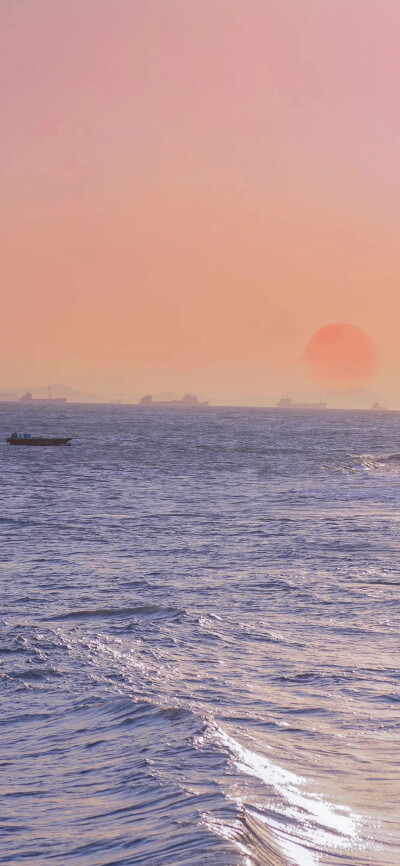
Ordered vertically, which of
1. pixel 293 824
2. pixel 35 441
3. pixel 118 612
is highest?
pixel 35 441

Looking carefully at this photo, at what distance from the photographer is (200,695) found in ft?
51.2

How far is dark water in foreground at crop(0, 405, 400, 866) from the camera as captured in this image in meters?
10.4

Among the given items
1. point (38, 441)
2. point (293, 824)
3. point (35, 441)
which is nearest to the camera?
point (293, 824)

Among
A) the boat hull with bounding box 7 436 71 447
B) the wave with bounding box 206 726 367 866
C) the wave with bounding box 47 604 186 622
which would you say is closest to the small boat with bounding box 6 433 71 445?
the boat hull with bounding box 7 436 71 447

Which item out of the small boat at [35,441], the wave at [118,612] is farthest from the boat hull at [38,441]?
the wave at [118,612]

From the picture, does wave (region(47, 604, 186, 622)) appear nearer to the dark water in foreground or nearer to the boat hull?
the dark water in foreground

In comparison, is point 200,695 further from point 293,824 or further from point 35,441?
point 35,441

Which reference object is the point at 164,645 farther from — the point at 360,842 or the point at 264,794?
the point at 360,842

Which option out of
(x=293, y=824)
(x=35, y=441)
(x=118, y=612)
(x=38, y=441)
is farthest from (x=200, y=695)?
(x=35, y=441)

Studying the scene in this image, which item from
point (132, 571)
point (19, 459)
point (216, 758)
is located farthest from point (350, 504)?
point (19, 459)

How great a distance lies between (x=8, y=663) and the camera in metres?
17.8

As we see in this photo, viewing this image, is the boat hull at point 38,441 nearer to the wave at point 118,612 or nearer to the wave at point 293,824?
the wave at point 118,612

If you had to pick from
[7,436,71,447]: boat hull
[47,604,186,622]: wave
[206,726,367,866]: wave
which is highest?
[7,436,71,447]: boat hull

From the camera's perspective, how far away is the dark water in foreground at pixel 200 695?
34.0ft
